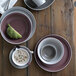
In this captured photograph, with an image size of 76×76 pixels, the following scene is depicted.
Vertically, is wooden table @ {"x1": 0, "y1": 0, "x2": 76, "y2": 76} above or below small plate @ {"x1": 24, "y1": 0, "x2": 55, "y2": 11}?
below

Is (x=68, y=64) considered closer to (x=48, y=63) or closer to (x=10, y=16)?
(x=48, y=63)

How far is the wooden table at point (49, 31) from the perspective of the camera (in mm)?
1001

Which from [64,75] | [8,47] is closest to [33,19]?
[8,47]

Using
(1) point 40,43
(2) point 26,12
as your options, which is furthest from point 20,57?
(2) point 26,12

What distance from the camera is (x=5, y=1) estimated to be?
3.40ft

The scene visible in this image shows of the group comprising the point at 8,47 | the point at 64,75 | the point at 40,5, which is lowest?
the point at 64,75

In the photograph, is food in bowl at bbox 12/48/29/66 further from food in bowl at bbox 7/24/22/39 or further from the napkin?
the napkin

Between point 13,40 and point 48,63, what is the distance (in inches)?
7.9

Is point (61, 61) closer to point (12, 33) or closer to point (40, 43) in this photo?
point (40, 43)

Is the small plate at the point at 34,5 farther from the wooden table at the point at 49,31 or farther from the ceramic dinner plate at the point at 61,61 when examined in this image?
the ceramic dinner plate at the point at 61,61

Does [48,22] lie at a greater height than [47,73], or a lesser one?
greater

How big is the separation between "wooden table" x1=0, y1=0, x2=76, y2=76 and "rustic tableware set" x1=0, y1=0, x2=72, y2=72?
2cm

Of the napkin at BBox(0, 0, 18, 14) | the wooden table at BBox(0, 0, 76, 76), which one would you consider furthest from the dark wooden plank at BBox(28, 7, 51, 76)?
the napkin at BBox(0, 0, 18, 14)

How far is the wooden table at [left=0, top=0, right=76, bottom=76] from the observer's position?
100cm
